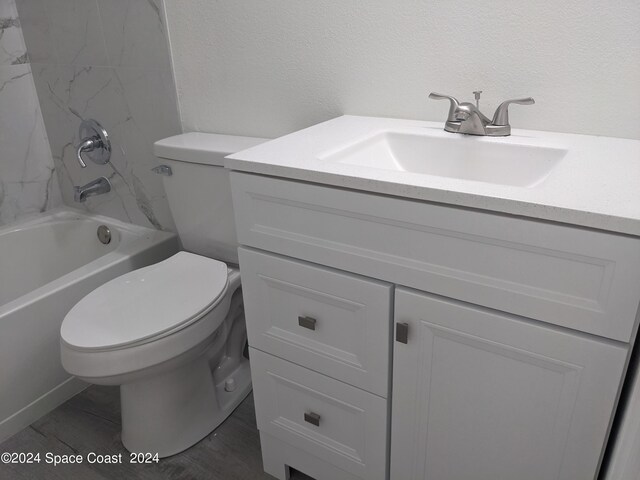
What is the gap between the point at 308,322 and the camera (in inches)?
43.5

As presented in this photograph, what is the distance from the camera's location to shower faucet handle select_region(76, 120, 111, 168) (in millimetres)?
1924

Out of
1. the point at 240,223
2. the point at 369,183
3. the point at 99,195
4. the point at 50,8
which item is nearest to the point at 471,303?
the point at 369,183

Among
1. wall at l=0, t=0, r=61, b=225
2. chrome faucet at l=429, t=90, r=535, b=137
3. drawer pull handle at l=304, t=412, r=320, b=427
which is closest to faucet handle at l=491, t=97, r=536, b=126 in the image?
chrome faucet at l=429, t=90, r=535, b=137

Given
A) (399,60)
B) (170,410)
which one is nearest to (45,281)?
(170,410)

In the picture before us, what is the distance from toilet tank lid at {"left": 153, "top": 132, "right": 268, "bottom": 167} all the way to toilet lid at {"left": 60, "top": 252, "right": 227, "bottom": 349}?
12.2 inches

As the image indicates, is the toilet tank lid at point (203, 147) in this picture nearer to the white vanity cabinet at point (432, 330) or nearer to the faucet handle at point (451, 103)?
the white vanity cabinet at point (432, 330)

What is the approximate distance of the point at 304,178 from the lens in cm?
97

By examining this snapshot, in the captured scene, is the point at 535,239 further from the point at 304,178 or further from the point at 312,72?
the point at 312,72

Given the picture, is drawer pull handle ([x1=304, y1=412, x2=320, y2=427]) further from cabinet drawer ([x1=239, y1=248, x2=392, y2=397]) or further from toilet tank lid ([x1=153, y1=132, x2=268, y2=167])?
toilet tank lid ([x1=153, y1=132, x2=268, y2=167])

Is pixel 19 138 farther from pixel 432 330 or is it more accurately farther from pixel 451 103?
pixel 432 330

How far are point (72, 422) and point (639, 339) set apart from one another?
1578 mm

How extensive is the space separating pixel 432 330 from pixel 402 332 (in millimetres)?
58

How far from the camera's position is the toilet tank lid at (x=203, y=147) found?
1.48 meters

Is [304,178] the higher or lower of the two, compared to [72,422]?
higher
